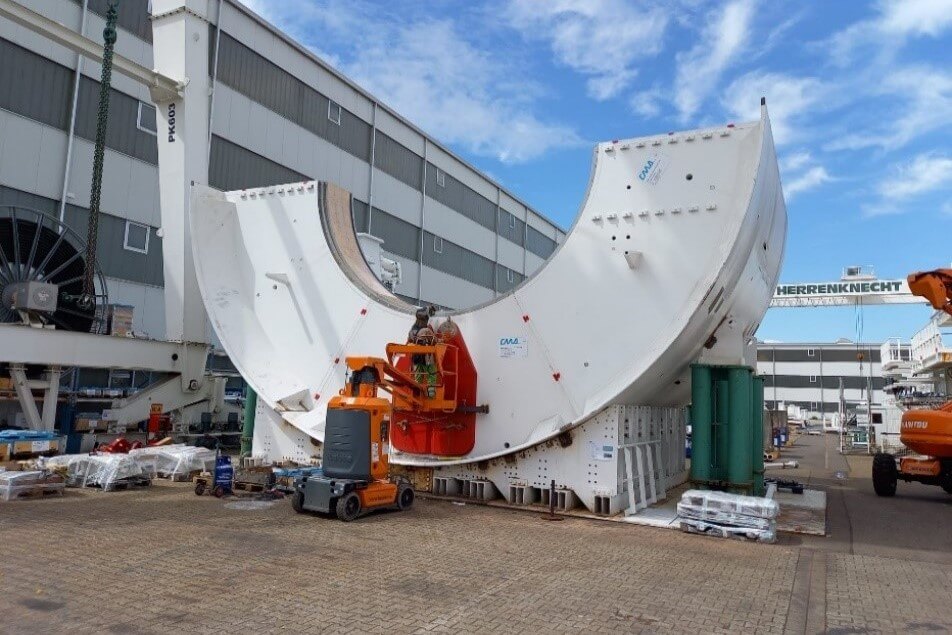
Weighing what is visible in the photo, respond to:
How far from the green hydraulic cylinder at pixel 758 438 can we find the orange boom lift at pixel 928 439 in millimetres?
3016

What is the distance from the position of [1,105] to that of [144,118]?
3.37 m

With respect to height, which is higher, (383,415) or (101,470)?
(383,415)

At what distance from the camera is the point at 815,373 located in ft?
177

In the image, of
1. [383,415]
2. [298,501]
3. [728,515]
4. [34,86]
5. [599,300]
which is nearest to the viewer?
[728,515]

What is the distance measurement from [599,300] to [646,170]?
172 centimetres

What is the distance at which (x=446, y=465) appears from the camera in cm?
921

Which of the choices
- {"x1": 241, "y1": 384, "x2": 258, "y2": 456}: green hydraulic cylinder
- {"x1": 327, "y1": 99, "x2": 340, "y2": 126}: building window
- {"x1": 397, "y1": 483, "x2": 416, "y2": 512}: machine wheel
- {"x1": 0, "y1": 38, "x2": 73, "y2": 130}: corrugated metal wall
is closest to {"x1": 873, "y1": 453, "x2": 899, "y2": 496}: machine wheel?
{"x1": 397, "y1": 483, "x2": 416, "y2": 512}: machine wheel

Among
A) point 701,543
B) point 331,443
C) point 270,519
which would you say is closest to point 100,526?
point 270,519

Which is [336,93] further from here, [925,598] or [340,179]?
[925,598]

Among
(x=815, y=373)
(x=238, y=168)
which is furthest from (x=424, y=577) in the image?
(x=815, y=373)

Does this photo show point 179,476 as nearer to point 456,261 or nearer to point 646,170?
point 646,170

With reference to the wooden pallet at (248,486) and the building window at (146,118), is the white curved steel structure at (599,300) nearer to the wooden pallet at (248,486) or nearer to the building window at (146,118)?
the wooden pallet at (248,486)

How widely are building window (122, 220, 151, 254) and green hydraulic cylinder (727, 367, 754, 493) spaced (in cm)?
1426

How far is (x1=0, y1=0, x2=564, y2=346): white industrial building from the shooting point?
14359mm
